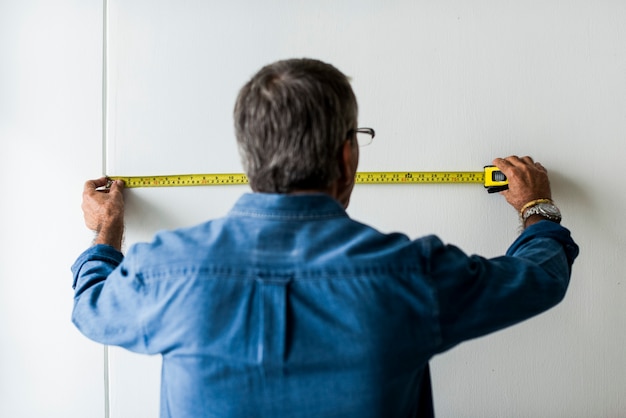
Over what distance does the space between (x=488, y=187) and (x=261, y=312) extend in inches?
34.2

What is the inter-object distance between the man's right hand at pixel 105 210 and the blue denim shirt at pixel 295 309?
20.4 inches

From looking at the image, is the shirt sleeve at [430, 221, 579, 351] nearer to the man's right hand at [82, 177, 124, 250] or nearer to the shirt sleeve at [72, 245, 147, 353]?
the shirt sleeve at [72, 245, 147, 353]

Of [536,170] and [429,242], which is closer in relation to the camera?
[429,242]

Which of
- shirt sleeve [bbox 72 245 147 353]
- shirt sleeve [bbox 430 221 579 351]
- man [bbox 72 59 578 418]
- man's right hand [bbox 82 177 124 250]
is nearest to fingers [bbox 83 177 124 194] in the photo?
man's right hand [bbox 82 177 124 250]

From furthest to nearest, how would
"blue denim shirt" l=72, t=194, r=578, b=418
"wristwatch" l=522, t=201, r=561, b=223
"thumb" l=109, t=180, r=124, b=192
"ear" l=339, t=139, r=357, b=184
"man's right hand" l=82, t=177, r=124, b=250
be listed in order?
"thumb" l=109, t=180, r=124, b=192
"man's right hand" l=82, t=177, r=124, b=250
"wristwatch" l=522, t=201, r=561, b=223
"ear" l=339, t=139, r=357, b=184
"blue denim shirt" l=72, t=194, r=578, b=418

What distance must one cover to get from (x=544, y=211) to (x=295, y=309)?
764 millimetres

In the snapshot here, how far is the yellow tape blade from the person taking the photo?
4.83 feet

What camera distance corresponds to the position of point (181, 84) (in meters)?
1.51

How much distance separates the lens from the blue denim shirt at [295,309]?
819mm

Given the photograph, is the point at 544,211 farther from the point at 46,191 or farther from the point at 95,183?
the point at 46,191

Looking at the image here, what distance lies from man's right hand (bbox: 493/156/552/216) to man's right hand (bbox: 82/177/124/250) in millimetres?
1031

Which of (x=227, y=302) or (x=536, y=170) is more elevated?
(x=536, y=170)

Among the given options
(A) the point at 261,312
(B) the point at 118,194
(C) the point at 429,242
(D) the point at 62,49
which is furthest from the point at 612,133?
(D) the point at 62,49

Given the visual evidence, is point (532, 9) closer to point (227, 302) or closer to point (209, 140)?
point (209, 140)
